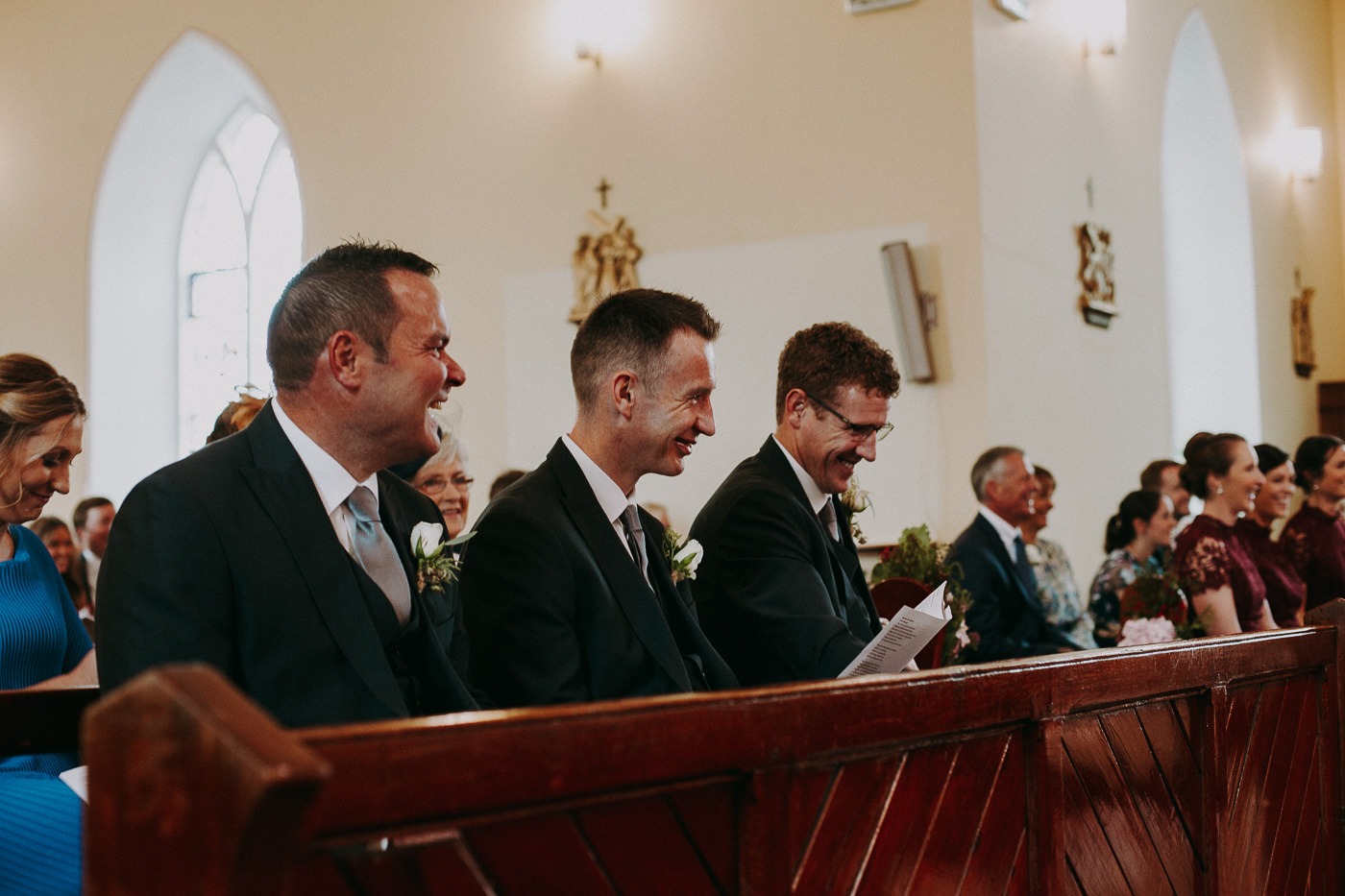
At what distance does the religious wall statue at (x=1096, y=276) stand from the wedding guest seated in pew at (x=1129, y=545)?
199 centimetres

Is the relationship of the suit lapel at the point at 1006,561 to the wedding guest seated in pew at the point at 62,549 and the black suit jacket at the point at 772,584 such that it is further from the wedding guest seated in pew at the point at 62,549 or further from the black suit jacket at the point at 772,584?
the wedding guest seated in pew at the point at 62,549

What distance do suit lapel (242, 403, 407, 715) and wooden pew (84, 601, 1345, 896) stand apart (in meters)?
0.68

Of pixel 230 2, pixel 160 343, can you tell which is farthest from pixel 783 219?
pixel 160 343

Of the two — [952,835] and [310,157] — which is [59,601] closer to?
[952,835]

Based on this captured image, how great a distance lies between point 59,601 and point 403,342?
1553 millimetres

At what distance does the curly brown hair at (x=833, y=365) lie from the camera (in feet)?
12.6

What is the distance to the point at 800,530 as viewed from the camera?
3.63 m

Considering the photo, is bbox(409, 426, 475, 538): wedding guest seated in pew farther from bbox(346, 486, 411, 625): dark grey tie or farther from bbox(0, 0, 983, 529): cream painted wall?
bbox(0, 0, 983, 529): cream painted wall

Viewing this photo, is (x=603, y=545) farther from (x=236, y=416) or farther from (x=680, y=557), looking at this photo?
(x=236, y=416)

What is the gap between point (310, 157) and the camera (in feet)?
32.2

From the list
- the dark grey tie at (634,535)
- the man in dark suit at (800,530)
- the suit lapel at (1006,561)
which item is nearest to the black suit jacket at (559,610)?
the dark grey tie at (634,535)

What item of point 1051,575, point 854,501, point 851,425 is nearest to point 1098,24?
point 1051,575

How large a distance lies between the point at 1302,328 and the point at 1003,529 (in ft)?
28.5

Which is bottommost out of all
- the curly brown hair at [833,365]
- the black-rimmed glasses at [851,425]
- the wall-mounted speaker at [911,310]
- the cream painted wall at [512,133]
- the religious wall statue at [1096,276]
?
the black-rimmed glasses at [851,425]
